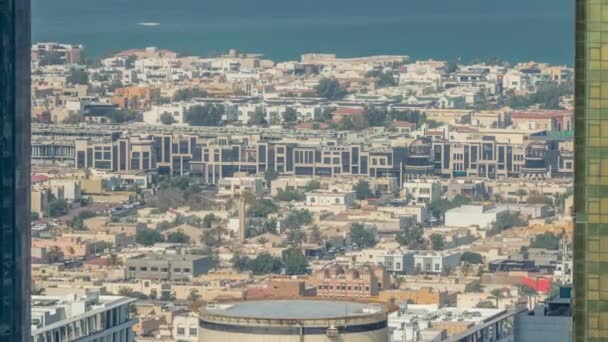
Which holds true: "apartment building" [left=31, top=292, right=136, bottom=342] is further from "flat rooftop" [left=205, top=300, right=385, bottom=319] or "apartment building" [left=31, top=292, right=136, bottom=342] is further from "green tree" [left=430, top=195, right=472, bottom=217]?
"green tree" [left=430, top=195, right=472, bottom=217]

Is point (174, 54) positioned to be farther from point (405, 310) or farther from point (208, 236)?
point (405, 310)

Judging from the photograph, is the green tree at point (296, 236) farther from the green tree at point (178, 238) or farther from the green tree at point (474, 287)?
the green tree at point (474, 287)

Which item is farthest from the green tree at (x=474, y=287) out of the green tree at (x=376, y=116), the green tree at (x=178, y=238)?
the green tree at (x=376, y=116)

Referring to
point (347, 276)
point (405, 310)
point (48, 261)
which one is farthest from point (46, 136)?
point (405, 310)

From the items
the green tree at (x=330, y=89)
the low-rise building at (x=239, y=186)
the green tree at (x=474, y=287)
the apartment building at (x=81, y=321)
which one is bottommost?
the green tree at (x=474, y=287)

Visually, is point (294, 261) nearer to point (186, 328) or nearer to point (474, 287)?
point (474, 287)

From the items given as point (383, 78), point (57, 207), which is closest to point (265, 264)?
point (57, 207)

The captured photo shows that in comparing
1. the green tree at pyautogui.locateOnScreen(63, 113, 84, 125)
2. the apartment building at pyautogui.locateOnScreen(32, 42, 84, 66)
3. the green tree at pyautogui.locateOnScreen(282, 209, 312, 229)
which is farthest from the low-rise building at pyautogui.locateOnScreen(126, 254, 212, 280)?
the apartment building at pyautogui.locateOnScreen(32, 42, 84, 66)
